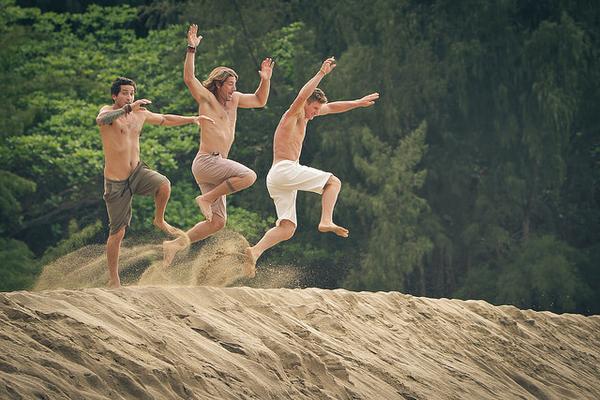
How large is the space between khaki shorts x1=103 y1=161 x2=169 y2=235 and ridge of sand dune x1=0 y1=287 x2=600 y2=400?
911 mm

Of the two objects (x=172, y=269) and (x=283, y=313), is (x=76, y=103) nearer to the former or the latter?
(x=172, y=269)

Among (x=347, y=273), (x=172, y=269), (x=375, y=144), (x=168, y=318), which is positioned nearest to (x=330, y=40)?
(x=375, y=144)

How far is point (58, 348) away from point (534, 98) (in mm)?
18922

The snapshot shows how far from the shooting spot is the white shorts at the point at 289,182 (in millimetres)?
12234

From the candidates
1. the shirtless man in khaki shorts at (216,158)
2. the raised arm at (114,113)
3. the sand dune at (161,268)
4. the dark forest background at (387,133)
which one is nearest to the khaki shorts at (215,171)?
the shirtless man in khaki shorts at (216,158)

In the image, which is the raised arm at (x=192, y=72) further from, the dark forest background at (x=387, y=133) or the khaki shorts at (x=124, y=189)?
the dark forest background at (x=387, y=133)

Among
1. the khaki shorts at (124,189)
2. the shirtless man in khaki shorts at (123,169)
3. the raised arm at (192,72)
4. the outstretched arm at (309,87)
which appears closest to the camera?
the shirtless man in khaki shorts at (123,169)

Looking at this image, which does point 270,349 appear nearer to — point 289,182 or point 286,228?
point 286,228

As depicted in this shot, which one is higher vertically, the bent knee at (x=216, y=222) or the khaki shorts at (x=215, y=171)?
the khaki shorts at (x=215, y=171)

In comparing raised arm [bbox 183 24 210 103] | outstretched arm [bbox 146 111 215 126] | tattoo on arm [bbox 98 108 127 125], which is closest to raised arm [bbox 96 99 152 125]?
tattoo on arm [bbox 98 108 127 125]

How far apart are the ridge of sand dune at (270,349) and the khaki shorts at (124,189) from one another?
911mm

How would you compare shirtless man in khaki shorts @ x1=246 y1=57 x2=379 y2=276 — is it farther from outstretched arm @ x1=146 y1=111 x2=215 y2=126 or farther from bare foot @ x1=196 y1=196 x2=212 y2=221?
outstretched arm @ x1=146 y1=111 x2=215 y2=126

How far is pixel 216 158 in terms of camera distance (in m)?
12.0

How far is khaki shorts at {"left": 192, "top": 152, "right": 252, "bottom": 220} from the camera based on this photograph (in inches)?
468
